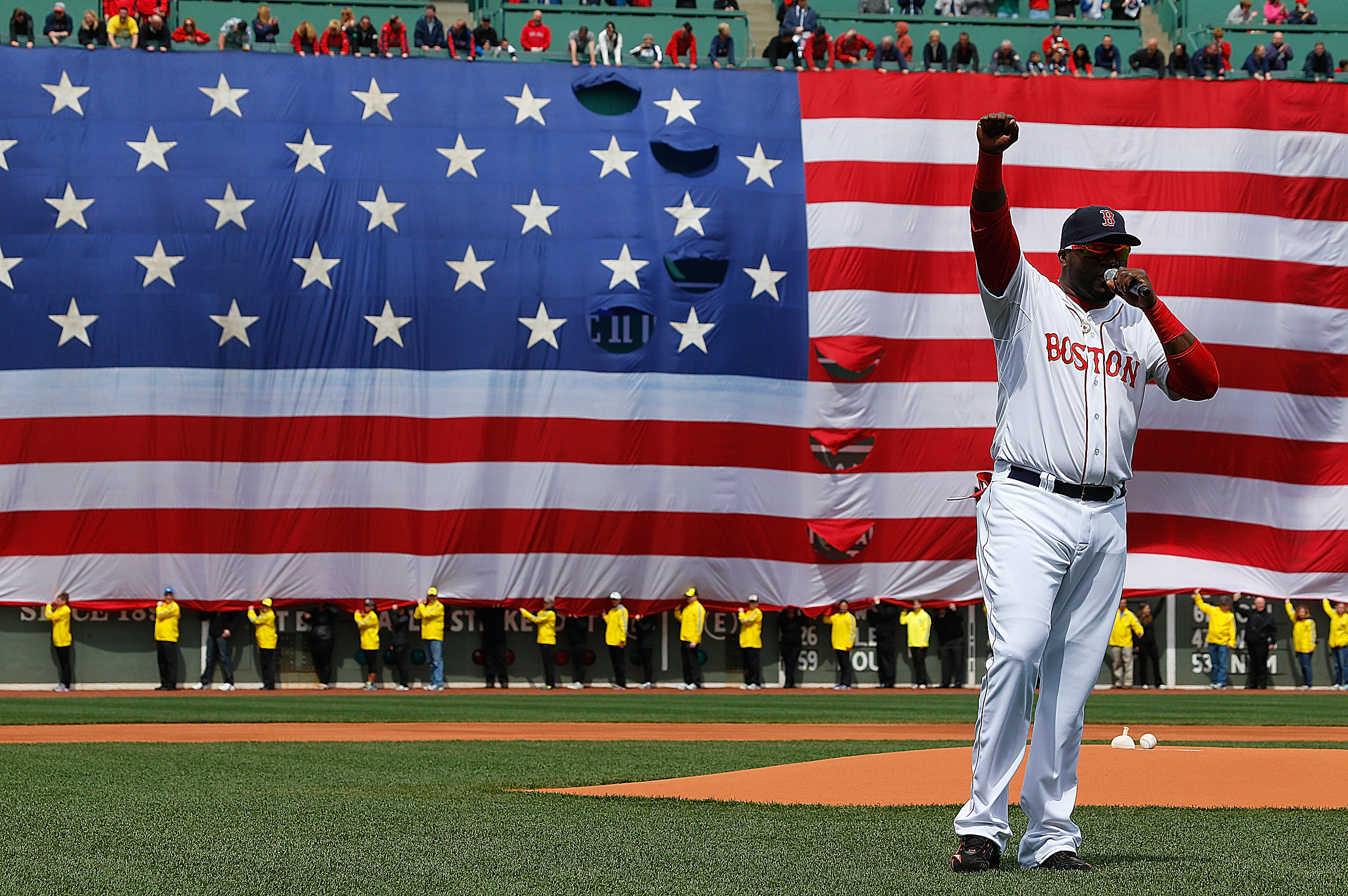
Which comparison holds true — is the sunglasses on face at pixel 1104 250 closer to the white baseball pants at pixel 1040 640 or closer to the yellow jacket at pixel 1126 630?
the white baseball pants at pixel 1040 640

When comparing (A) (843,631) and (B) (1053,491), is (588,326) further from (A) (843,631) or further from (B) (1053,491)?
(B) (1053,491)

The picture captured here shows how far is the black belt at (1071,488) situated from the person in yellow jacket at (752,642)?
19251mm

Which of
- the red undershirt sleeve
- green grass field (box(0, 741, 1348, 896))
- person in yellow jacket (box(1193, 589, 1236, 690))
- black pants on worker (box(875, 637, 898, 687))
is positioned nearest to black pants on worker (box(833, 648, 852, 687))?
black pants on worker (box(875, 637, 898, 687))

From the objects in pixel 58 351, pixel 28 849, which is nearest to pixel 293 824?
pixel 28 849

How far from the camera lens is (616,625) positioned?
77.8 ft

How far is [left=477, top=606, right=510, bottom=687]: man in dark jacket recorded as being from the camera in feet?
78.6

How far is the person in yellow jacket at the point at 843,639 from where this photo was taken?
24.2 meters

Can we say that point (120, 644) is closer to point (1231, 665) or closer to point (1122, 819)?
point (1231, 665)

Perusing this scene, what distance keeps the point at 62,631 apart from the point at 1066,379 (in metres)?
21.3

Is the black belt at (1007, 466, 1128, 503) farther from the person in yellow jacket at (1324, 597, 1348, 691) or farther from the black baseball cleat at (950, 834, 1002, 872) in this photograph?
the person in yellow jacket at (1324, 597, 1348, 691)

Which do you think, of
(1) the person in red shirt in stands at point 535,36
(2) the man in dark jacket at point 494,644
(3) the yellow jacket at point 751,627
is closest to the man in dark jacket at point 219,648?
(2) the man in dark jacket at point 494,644

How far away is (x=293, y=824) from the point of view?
19.6 feet

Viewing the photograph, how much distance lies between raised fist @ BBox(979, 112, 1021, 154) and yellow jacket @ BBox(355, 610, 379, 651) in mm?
19872

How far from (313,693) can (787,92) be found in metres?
12.6
